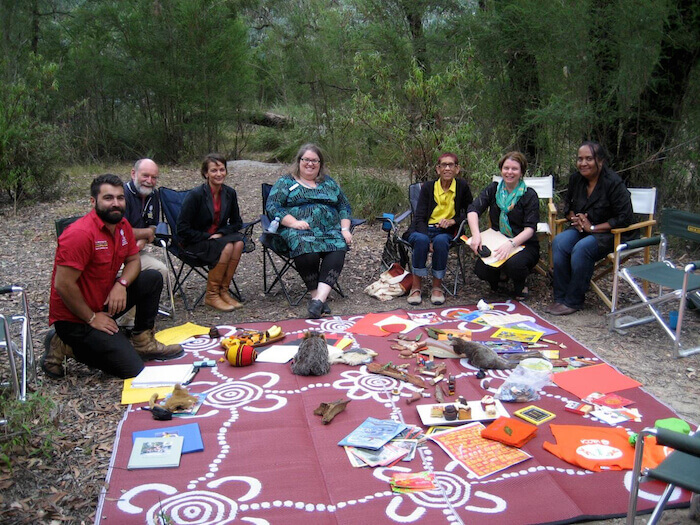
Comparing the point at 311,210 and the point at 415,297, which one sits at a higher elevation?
the point at 311,210

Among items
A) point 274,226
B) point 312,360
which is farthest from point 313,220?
point 312,360

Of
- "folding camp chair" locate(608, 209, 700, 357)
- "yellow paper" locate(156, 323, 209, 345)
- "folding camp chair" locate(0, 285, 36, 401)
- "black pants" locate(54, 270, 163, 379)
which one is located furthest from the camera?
"yellow paper" locate(156, 323, 209, 345)

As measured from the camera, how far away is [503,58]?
6.04 metres

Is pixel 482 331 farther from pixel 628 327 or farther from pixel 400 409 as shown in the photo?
pixel 400 409

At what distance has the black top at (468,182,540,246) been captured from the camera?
4.57 m

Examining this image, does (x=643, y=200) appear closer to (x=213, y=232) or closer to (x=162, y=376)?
(x=213, y=232)

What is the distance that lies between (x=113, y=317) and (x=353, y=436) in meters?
1.68

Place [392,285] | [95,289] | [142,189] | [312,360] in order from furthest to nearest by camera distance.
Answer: [392,285], [142,189], [312,360], [95,289]

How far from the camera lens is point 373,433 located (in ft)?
8.86

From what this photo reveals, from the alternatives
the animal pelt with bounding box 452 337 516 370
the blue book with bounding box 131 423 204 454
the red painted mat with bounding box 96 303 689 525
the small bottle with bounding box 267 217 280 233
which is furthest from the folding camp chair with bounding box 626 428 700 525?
the small bottle with bounding box 267 217 280 233

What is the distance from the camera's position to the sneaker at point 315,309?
4.31 metres

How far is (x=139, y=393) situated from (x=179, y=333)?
910mm

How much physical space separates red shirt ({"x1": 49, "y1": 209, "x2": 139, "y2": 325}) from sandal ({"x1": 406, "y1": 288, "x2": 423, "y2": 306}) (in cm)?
214

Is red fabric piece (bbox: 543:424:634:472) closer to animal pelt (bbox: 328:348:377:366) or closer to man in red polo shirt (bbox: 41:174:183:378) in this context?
animal pelt (bbox: 328:348:377:366)
